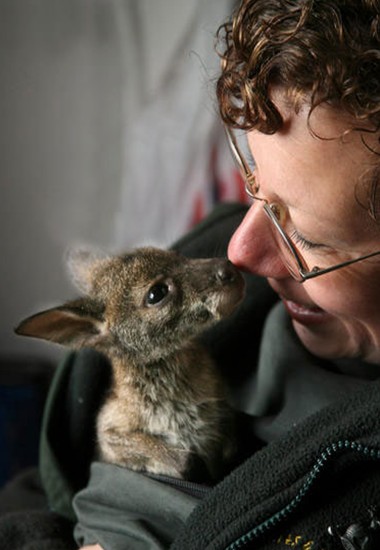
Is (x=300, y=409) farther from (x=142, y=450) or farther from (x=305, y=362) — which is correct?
(x=142, y=450)

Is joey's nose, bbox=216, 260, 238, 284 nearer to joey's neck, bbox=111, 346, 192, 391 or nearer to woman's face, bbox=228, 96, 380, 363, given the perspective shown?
woman's face, bbox=228, 96, 380, 363

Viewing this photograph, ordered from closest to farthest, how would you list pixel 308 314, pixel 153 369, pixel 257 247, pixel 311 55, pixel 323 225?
1. pixel 311 55
2. pixel 323 225
3. pixel 257 247
4. pixel 308 314
5. pixel 153 369

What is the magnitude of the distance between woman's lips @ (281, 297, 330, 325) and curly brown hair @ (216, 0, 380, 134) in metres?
0.37

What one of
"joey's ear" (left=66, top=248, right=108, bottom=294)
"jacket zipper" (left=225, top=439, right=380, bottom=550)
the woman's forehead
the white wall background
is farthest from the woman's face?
the white wall background

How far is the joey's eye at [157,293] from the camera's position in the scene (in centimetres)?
141

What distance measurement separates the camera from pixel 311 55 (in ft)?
3.27

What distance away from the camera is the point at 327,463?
108cm

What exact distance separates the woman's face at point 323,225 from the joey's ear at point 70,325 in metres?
0.30

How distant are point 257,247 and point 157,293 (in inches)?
9.7

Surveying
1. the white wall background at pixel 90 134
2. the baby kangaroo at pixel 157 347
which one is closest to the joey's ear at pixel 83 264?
the baby kangaroo at pixel 157 347

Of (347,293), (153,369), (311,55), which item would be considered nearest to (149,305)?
(153,369)

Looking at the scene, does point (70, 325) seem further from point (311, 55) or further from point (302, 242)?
point (311, 55)

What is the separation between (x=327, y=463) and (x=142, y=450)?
40 centimetres

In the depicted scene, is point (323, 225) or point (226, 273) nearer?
point (323, 225)
